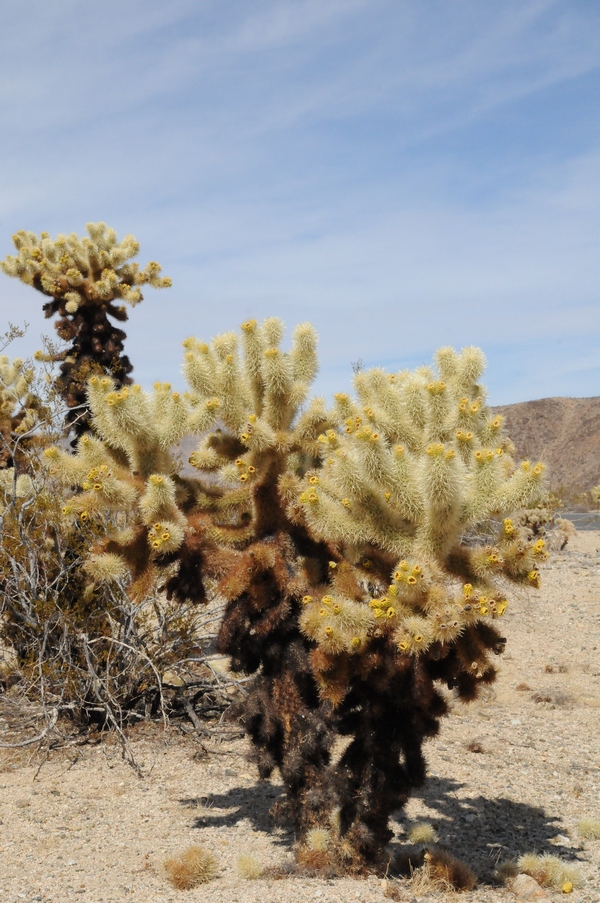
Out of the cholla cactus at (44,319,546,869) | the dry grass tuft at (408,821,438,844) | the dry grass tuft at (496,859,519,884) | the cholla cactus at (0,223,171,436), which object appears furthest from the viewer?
the cholla cactus at (0,223,171,436)

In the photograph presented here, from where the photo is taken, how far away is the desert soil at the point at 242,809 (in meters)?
5.10

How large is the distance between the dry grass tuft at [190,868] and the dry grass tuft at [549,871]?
6.91 feet

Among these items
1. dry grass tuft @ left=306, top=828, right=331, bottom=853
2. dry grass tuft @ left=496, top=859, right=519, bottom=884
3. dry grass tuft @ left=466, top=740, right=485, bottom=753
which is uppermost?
dry grass tuft @ left=306, top=828, right=331, bottom=853

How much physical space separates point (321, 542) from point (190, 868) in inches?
88.5

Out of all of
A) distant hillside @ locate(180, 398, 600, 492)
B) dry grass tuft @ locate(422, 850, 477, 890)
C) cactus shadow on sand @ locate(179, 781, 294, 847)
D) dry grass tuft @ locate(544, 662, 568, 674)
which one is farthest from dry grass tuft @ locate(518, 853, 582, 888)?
distant hillside @ locate(180, 398, 600, 492)

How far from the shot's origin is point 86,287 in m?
9.82

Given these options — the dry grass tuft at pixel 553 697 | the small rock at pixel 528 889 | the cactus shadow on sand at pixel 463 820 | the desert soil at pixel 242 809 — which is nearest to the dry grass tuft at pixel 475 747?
the desert soil at pixel 242 809

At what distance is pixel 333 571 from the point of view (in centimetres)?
520

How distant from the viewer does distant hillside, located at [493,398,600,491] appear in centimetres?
6462

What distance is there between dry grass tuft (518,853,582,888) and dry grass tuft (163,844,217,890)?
2.11 metres

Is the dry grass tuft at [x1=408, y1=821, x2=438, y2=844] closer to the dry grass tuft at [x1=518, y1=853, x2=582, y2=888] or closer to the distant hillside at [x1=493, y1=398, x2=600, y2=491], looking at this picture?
the dry grass tuft at [x1=518, y1=853, x2=582, y2=888]

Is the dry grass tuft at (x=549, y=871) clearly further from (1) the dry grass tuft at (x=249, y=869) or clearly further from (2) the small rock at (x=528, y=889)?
(1) the dry grass tuft at (x=249, y=869)

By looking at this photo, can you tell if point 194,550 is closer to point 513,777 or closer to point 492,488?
point 492,488

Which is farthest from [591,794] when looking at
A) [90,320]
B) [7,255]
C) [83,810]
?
[7,255]
